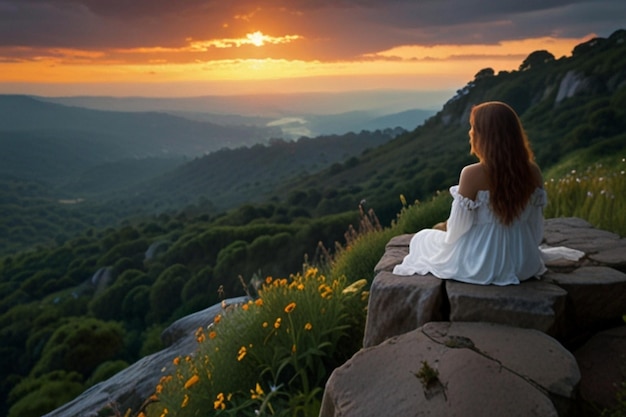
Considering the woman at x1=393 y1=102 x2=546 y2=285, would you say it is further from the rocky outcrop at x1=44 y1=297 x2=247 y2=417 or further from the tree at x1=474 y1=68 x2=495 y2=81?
the tree at x1=474 y1=68 x2=495 y2=81

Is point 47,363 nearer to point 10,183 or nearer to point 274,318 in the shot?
point 274,318

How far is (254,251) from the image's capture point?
129 ft

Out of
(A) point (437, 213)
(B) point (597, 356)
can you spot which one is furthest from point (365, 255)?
(B) point (597, 356)

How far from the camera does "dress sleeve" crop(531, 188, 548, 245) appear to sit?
4.91 meters

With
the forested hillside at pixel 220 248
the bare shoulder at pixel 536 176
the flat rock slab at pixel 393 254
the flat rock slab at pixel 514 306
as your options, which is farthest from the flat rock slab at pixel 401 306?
the forested hillside at pixel 220 248

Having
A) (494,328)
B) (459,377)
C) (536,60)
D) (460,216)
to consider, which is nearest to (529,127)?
(536,60)

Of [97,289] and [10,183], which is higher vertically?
[97,289]

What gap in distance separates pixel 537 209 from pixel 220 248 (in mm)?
43309

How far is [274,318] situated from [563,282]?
8.49ft

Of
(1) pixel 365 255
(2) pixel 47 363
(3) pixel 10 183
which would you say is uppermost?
(1) pixel 365 255

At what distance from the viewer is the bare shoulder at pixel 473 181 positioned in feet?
15.9

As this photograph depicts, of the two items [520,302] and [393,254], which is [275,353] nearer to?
[393,254]

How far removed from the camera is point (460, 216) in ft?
16.4

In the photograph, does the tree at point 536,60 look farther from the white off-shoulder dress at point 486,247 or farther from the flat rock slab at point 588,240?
the white off-shoulder dress at point 486,247
